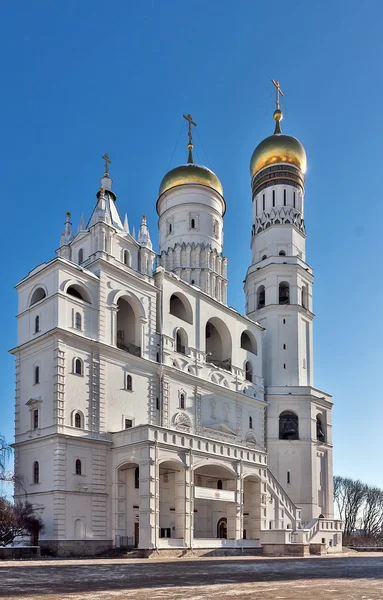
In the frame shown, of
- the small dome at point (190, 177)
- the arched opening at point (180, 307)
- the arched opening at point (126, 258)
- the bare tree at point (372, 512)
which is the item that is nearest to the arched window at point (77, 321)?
the arched opening at point (126, 258)

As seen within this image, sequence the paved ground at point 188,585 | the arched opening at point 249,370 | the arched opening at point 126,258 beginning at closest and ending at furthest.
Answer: the paved ground at point 188,585
the arched opening at point 126,258
the arched opening at point 249,370

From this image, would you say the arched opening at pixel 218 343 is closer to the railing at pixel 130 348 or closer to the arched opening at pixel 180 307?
the arched opening at pixel 180 307

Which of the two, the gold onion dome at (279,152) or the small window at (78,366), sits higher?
the gold onion dome at (279,152)

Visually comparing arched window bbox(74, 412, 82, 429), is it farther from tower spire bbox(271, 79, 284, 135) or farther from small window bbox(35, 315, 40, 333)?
tower spire bbox(271, 79, 284, 135)

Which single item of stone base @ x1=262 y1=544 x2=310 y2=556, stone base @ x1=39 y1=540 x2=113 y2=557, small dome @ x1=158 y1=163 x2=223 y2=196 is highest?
small dome @ x1=158 y1=163 x2=223 y2=196

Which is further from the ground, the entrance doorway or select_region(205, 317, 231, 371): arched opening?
select_region(205, 317, 231, 371): arched opening

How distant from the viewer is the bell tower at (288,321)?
45.2 m

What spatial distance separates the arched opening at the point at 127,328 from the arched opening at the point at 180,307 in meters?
3.99

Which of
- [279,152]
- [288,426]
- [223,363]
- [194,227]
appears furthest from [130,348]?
[279,152]

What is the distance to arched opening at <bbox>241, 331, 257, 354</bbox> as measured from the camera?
46.5m

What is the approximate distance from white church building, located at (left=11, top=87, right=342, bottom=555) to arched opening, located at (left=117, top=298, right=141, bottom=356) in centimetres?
9

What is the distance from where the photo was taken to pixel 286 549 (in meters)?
34.1

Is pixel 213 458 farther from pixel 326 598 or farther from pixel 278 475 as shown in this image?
pixel 326 598

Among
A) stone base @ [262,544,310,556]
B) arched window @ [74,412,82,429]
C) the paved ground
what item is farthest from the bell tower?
the paved ground
